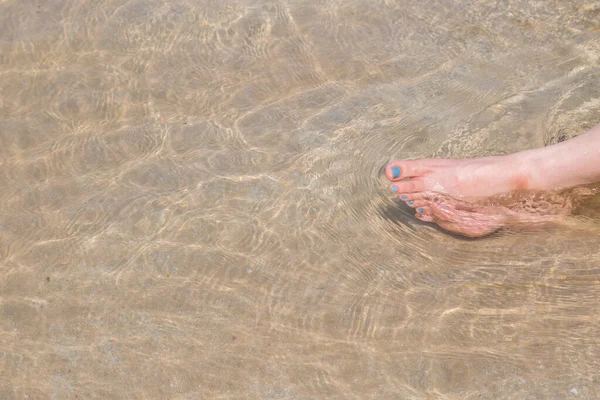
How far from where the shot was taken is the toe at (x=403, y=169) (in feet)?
9.36

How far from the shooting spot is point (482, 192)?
288 cm

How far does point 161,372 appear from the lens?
2.36m

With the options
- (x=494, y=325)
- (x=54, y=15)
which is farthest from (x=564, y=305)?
(x=54, y=15)

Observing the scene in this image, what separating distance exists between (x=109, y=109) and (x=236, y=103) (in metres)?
0.64

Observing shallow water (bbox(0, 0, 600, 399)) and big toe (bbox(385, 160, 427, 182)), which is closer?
shallow water (bbox(0, 0, 600, 399))

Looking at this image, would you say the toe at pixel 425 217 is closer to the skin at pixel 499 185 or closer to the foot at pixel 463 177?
the skin at pixel 499 185

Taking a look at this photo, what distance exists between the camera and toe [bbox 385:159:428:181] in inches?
112

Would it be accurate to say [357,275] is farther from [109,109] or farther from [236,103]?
[109,109]

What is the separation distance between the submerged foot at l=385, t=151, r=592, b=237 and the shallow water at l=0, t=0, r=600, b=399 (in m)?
0.08

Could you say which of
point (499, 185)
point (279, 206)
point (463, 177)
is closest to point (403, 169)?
point (463, 177)

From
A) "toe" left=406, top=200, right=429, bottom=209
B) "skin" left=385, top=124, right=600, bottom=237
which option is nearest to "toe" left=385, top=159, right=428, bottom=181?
"skin" left=385, top=124, right=600, bottom=237

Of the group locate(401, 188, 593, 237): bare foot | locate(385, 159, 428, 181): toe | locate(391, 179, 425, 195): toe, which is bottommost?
locate(401, 188, 593, 237): bare foot

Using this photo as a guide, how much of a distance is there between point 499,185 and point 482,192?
0.25 feet

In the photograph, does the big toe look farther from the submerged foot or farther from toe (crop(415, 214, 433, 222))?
toe (crop(415, 214, 433, 222))
